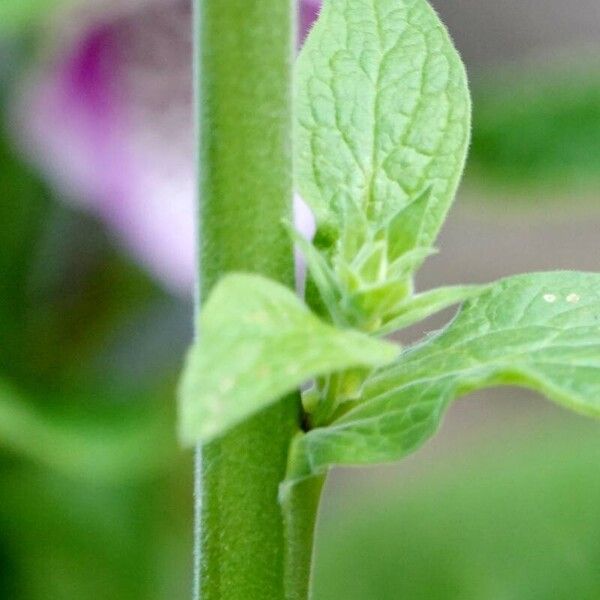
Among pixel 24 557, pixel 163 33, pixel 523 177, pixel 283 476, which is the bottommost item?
pixel 24 557

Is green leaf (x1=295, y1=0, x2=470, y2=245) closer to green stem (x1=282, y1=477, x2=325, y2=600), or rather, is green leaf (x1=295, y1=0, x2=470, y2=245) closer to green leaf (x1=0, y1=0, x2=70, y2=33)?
green stem (x1=282, y1=477, x2=325, y2=600)

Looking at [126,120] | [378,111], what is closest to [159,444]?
[126,120]

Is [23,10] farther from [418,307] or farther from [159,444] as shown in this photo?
[418,307]

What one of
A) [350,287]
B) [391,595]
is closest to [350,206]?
[350,287]

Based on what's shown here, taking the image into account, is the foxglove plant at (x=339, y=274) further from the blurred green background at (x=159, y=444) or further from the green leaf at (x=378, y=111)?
the blurred green background at (x=159, y=444)

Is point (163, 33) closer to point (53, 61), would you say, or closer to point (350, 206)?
point (53, 61)

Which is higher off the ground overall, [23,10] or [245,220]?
[245,220]
